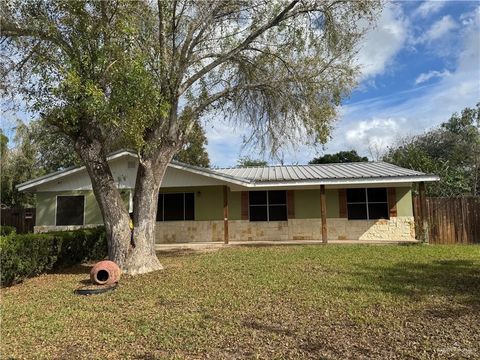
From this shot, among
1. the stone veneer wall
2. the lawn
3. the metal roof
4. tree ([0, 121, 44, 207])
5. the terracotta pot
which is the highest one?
tree ([0, 121, 44, 207])

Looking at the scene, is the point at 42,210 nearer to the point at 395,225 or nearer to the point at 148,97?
the point at 148,97

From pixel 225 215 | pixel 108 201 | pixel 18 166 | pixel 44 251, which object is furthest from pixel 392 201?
pixel 18 166

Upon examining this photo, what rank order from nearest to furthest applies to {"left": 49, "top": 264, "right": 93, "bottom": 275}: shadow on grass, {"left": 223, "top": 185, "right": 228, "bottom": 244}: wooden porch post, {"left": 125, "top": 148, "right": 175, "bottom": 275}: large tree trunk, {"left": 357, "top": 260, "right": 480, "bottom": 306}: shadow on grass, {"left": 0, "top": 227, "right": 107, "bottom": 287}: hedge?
{"left": 357, "top": 260, "right": 480, "bottom": 306}: shadow on grass < {"left": 0, "top": 227, "right": 107, "bottom": 287}: hedge < {"left": 125, "top": 148, "right": 175, "bottom": 275}: large tree trunk < {"left": 49, "top": 264, "right": 93, "bottom": 275}: shadow on grass < {"left": 223, "top": 185, "right": 228, "bottom": 244}: wooden porch post

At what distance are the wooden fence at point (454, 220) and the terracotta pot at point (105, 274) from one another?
12.2 m

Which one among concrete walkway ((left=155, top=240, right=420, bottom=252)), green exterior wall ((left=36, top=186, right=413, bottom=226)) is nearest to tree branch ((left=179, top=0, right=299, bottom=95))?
concrete walkway ((left=155, top=240, right=420, bottom=252))

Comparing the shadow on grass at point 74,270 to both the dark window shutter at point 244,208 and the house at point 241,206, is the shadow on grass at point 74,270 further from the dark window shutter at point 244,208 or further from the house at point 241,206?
the dark window shutter at point 244,208

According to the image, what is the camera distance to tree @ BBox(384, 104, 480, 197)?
78.0 feet

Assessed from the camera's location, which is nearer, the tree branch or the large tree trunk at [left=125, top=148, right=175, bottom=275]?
the large tree trunk at [left=125, top=148, right=175, bottom=275]

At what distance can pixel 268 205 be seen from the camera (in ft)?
58.7

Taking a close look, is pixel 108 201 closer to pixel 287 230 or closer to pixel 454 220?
pixel 287 230

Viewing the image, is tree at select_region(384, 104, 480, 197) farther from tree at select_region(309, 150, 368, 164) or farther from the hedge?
the hedge

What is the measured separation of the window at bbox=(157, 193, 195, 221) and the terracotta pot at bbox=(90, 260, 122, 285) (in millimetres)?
9461

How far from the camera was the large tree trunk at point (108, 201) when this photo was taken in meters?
9.79

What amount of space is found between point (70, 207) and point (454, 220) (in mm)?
15838
